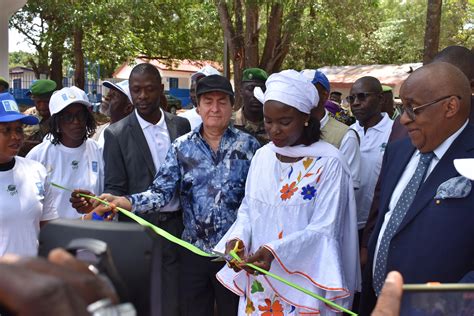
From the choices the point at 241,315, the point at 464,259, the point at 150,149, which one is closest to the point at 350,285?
the point at 241,315

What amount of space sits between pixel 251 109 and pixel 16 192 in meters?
2.53

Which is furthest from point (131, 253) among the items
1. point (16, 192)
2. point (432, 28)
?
point (432, 28)

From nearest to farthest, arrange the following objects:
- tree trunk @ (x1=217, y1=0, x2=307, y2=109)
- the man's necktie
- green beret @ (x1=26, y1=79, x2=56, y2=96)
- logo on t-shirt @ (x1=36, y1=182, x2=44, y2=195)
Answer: the man's necktie
logo on t-shirt @ (x1=36, y1=182, x2=44, y2=195)
green beret @ (x1=26, y1=79, x2=56, y2=96)
tree trunk @ (x1=217, y1=0, x2=307, y2=109)

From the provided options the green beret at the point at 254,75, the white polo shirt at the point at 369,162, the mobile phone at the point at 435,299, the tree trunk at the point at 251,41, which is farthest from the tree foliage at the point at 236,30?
the mobile phone at the point at 435,299

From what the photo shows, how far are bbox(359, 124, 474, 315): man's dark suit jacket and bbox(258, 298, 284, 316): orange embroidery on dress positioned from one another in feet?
2.48

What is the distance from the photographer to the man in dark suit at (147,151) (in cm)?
395

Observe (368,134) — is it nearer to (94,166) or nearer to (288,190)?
(288,190)

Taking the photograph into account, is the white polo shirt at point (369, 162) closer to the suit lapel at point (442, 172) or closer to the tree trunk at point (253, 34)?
the suit lapel at point (442, 172)

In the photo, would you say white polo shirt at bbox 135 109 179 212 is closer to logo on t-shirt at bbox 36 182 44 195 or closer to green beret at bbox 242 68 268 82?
logo on t-shirt at bbox 36 182 44 195

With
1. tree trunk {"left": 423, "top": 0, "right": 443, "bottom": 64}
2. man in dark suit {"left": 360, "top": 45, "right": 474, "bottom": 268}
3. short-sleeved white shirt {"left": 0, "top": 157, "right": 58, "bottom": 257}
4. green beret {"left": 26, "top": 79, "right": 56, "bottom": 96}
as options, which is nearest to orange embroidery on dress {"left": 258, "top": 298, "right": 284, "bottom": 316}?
man in dark suit {"left": 360, "top": 45, "right": 474, "bottom": 268}

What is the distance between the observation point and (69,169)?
4.20 m

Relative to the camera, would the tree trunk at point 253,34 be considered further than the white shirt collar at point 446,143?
Yes

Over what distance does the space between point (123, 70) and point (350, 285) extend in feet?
147

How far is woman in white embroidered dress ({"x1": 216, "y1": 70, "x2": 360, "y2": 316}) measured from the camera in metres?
3.11
